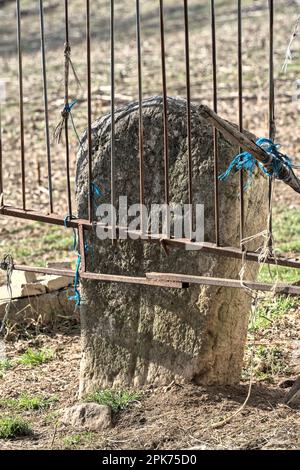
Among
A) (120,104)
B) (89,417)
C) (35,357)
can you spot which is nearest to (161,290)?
(89,417)

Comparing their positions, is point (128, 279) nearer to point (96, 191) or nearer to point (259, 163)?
point (96, 191)

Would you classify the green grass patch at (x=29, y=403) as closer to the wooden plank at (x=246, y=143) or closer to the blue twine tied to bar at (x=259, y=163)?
the blue twine tied to bar at (x=259, y=163)

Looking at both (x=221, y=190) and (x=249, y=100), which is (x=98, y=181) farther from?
(x=249, y=100)

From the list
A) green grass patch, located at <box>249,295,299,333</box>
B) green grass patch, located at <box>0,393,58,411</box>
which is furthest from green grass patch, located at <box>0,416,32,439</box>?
green grass patch, located at <box>249,295,299,333</box>

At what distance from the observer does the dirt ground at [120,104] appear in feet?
15.8

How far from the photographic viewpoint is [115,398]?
5.17 meters

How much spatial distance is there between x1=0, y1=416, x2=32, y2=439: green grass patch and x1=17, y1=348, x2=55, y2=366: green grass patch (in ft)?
3.76

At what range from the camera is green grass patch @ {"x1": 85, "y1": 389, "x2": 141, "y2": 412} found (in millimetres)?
5094

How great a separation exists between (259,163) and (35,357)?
2229mm

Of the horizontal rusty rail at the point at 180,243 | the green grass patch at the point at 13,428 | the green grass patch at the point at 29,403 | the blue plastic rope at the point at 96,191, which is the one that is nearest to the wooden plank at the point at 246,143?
the horizontal rusty rail at the point at 180,243

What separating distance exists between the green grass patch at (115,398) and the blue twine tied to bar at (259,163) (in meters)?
1.22

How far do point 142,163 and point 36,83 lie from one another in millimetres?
10678
